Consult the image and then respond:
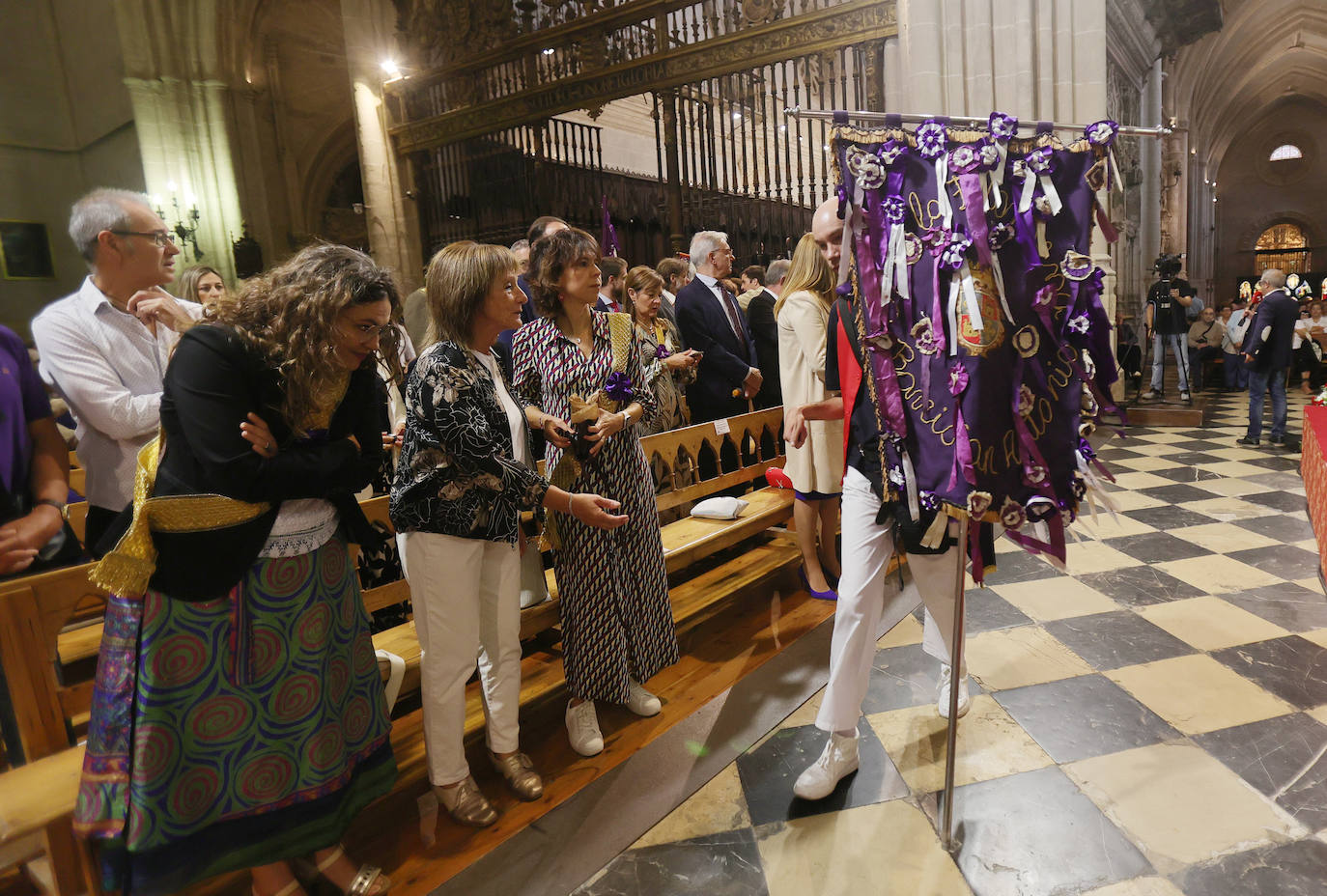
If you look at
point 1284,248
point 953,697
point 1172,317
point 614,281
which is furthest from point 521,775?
point 1284,248

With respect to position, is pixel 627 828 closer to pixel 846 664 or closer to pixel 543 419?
pixel 846 664

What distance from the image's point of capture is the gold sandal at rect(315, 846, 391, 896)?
5.54 ft

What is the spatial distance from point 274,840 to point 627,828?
87cm

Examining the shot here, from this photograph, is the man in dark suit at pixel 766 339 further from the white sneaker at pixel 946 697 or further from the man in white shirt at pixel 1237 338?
the man in white shirt at pixel 1237 338

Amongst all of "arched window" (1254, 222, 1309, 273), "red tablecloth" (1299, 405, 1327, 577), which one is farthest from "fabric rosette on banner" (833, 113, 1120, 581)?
"arched window" (1254, 222, 1309, 273)

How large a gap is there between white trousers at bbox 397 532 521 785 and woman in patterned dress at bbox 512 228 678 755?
29cm

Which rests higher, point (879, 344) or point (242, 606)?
point (879, 344)

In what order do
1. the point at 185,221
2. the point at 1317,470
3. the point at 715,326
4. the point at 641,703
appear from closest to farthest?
the point at 641,703 < the point at 1317,470 < the point at 715,326 < the point at 185,221

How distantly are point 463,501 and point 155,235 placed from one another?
120 cm

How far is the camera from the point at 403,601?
246cm

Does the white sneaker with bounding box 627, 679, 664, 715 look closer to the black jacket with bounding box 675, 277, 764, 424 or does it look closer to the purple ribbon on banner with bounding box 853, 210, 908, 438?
the purple ribbon on banner with bounding box 853, 210, 908, 438

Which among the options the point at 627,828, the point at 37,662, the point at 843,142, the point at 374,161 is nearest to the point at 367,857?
the point at 627,828

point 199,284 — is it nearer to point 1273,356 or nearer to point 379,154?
point 379,154

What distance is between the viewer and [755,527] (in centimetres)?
359
